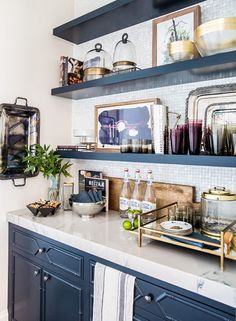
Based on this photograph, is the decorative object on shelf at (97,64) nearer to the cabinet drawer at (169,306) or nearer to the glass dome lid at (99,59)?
the glass dome lid at (99,59)

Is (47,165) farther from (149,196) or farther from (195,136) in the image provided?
(195,136)

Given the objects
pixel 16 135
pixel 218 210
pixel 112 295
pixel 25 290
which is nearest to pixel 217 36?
pixel 218 210

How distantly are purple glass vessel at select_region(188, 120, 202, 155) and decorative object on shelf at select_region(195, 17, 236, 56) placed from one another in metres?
0.36

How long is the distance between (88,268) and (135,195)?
590mm

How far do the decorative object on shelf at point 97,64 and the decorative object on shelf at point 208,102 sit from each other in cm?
69

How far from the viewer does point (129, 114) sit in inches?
74.9

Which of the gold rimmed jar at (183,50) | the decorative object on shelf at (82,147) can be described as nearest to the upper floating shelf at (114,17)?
the gold rimmed jar at (183,50)

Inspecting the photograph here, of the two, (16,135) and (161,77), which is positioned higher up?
(161,77)

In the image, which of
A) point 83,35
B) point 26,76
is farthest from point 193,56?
point 26,76

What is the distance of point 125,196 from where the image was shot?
1820 mm

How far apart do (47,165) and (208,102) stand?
1.20 meters

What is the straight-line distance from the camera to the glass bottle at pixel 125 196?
179 centimetres

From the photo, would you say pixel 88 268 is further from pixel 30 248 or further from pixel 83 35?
pixel 83 35

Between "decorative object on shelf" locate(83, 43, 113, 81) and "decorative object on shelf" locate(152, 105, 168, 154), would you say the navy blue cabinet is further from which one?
"decorative object on shelf" locate(83, 43, 113, 81)
